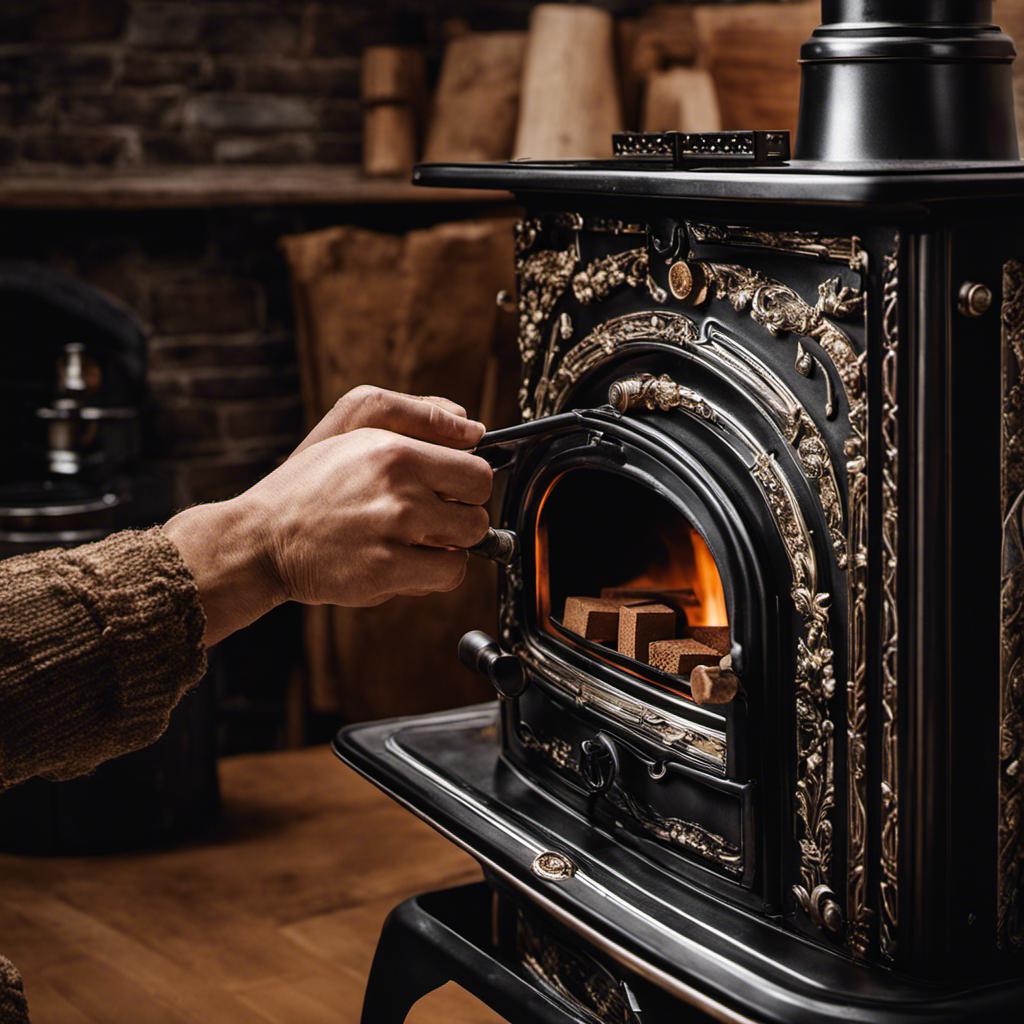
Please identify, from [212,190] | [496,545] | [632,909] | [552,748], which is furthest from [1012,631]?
[212,190]

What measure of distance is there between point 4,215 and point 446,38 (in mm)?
1203

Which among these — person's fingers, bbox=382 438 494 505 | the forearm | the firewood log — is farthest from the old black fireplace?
the firewood log

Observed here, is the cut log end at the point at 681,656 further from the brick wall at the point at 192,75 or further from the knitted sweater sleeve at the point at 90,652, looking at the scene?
the brick wall at the point at 192,75

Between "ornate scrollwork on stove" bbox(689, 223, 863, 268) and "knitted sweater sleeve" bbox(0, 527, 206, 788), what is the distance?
2.30 feet

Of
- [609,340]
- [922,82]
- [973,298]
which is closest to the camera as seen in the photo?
[973,298]

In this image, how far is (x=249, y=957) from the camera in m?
2.58

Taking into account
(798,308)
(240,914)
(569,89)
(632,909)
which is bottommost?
(240,914)

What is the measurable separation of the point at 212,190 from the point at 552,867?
2174mm

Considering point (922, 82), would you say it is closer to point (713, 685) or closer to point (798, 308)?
point (798, 308)

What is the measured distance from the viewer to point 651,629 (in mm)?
1908

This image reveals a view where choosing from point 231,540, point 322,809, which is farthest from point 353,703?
point 231,540

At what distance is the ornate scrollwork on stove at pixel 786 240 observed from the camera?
1481 mm

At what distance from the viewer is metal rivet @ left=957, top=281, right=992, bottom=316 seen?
4.65ft

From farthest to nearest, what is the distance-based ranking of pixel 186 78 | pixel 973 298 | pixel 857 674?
pixel 186 78 < pixel 857 674 < pixel 973 298
